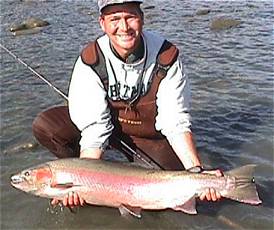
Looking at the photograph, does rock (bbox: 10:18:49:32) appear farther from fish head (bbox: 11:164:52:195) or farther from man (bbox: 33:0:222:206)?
fish head (bbox: 11:164:52:195)

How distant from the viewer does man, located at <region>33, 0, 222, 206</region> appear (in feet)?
13.9

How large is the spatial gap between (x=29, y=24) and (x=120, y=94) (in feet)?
27.5

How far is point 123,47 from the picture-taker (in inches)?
165

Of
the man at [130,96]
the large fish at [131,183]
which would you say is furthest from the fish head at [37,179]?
the man at [130,96]

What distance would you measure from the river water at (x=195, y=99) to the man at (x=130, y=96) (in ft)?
1.91

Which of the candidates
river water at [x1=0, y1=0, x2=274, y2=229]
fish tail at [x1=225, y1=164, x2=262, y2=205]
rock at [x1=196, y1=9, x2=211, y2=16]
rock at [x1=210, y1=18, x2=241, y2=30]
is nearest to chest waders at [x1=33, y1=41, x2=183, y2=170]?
river water at [x1=0, y1=0, x2=274, y2=229]

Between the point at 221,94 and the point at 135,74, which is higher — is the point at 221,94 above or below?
below

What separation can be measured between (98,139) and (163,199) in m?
0.79

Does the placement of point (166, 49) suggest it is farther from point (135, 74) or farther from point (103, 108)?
point (103, 108)

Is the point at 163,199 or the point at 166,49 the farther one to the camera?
the point at 166,49

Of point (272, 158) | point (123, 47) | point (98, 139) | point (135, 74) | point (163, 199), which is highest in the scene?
point (123, 47)

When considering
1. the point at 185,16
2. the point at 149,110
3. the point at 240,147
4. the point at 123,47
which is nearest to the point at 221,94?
the point at 240,147


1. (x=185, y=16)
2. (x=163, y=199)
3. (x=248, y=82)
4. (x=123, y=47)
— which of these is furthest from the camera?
(x=185, y=16)

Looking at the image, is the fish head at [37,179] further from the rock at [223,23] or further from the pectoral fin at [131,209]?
the rock at [223,23]
